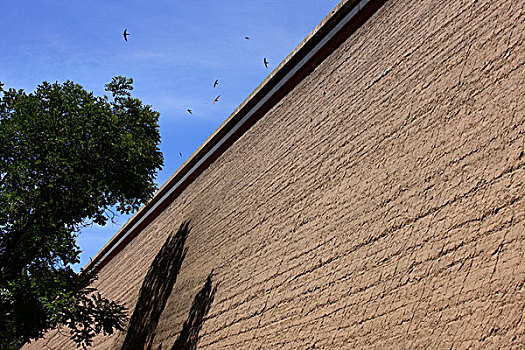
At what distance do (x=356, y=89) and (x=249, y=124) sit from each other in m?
2.28

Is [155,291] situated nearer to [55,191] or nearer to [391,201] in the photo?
[55,191]

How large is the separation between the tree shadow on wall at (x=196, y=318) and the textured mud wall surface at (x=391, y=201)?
0.39 ft

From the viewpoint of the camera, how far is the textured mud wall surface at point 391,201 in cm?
291

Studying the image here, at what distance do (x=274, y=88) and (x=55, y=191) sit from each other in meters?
4.32

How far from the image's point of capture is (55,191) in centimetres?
800

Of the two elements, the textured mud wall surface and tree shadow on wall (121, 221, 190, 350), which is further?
tree shadow on wall (121, 221, 190, 350)

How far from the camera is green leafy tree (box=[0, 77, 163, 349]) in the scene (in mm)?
7273

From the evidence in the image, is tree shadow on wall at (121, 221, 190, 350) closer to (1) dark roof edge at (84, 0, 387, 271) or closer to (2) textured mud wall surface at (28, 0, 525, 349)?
(2) textured mud wall surface at (28, 0, 525, 349)

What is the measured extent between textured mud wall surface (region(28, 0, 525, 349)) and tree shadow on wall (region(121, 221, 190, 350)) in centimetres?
97

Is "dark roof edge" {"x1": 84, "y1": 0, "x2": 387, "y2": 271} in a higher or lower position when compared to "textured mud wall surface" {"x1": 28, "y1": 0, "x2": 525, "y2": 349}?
higher

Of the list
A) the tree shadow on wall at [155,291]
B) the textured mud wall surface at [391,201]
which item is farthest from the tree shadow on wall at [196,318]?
the tree shadow on wall at [155,291]

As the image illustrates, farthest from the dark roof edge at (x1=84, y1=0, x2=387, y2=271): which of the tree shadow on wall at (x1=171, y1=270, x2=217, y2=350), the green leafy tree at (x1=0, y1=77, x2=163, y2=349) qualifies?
the tree shadow on wall at (x1=171, y1=270, x2=217, y2=350)

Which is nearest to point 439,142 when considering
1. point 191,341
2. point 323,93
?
point 323,93

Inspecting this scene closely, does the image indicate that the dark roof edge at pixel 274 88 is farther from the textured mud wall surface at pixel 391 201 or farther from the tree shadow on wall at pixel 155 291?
the tree shadow on wall at pixel 155 291
